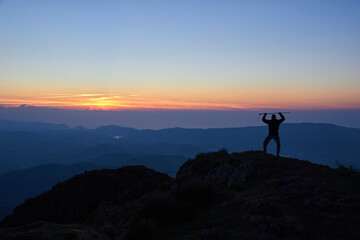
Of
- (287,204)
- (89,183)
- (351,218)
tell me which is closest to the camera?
(351,218)

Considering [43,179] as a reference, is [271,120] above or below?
above

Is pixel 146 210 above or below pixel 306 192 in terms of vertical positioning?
below

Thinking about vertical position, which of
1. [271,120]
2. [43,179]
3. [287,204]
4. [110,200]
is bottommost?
[43,179]

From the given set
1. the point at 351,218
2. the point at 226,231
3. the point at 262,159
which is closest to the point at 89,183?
the point at 262,159

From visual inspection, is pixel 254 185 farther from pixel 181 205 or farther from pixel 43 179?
pixel 43 179

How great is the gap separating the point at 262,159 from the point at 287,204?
5.33 metres

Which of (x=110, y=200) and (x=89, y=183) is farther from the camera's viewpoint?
(x=89, y=183)

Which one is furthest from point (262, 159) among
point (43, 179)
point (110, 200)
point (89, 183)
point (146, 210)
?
point (43, 179)

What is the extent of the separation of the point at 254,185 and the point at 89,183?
1797cm

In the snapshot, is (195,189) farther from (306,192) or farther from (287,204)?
(306,192)

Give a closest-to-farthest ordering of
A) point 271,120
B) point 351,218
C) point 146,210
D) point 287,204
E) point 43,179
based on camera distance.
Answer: point 351,218, point 287,204, point 146,210, point 271,120, point 43,179

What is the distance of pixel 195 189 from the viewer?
971 cm

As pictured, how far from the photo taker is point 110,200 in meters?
20.9

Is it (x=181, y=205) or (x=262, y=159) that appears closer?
(x=181, y=205)
